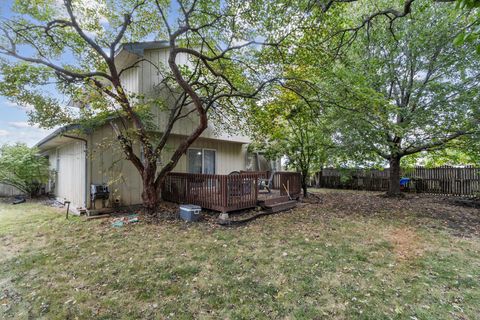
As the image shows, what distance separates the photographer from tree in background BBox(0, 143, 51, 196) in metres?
10.2

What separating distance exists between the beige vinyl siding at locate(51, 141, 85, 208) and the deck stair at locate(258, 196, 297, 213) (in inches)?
243

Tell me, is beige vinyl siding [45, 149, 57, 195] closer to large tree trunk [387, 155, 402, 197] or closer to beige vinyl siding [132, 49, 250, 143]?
beige vinyl siding [132, 49, 250, 143]

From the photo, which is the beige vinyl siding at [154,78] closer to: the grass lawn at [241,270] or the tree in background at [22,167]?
the grass lawn at [241,270]

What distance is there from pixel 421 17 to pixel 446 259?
912cm

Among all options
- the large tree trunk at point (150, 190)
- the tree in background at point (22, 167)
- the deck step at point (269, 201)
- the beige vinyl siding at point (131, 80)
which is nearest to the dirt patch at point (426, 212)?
the deck step at point (269, 201)

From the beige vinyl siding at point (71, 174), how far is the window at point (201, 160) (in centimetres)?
393

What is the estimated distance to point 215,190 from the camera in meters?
6.96

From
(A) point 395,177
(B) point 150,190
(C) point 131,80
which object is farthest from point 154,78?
(A) point 395,177

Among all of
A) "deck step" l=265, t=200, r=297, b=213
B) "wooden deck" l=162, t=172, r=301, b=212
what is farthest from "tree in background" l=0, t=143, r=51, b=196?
"deck step" l=265, t=200, r=297, b=213

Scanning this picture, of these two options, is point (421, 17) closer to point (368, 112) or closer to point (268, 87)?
point (368, 112)

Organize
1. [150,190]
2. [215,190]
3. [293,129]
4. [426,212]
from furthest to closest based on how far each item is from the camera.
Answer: [293,129] < [426,212] < [150,190] < [215,190]

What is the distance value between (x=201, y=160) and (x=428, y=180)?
12.0 m

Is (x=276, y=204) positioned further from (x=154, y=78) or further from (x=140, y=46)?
(x=140, y=46)

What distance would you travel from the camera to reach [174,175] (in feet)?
28.2
